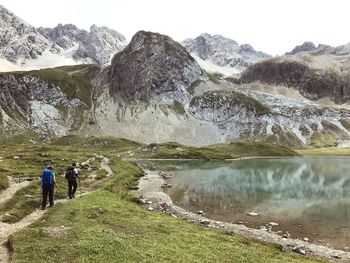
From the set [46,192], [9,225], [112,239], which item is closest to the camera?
[112,239]

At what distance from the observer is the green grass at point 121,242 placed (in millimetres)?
26203

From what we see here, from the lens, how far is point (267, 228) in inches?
1918

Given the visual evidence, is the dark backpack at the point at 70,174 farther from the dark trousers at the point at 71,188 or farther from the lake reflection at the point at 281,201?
the lake reflection at the point at 281,201

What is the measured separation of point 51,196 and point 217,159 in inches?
6087

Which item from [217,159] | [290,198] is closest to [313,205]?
[290,198]

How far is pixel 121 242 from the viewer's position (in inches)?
1142

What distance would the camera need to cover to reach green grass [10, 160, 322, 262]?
2620cm

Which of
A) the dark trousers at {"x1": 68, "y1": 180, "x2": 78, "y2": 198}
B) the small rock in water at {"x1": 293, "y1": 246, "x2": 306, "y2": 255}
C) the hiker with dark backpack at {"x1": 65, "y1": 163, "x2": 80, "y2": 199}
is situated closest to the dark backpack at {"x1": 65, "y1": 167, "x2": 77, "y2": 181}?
the hiker with dark backpack at {"x1": 65, "y1": 163, "x2": 80, "y2": 199}

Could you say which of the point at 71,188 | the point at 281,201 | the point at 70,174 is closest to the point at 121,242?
the point at 70,174

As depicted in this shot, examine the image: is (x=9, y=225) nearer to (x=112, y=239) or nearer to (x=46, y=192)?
(x=46, y=192)

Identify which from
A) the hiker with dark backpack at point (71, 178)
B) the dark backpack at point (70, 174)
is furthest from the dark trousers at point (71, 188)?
the dark backpack at point (70, 174)

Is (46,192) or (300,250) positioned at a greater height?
(46,192)

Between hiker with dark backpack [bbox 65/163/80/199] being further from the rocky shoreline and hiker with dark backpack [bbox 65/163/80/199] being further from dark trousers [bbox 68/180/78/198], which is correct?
the rocky shoreline

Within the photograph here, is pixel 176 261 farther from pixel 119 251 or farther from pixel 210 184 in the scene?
pixel 210 184
